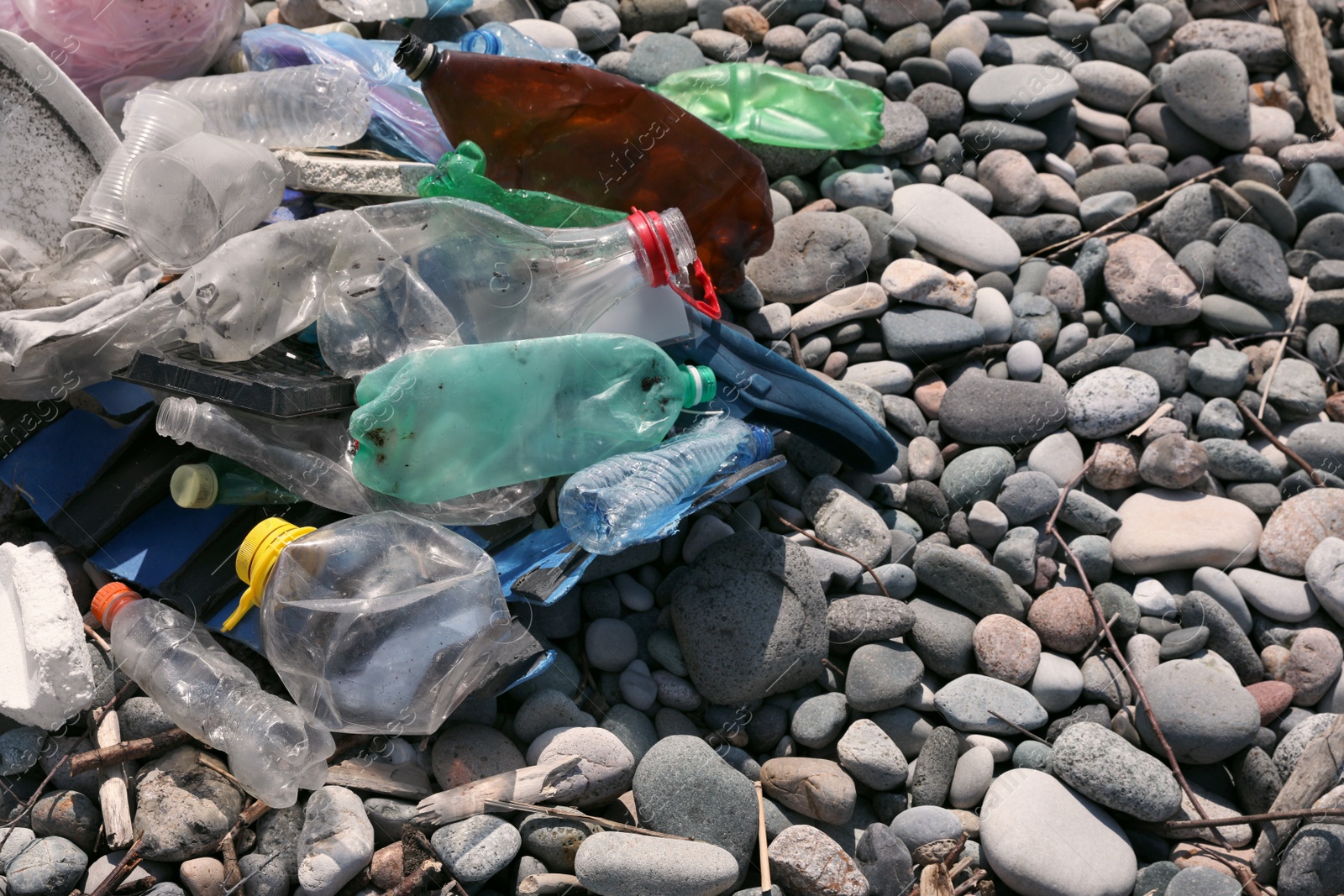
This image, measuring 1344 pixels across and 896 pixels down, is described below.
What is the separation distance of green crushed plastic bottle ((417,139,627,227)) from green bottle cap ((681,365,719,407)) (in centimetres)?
50

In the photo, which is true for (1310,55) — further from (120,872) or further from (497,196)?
(120,872)

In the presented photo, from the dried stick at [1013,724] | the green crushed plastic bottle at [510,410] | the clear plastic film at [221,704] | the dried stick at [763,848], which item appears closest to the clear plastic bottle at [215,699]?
the clear plastic film at [221,704]

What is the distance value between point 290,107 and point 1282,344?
3.19 metres

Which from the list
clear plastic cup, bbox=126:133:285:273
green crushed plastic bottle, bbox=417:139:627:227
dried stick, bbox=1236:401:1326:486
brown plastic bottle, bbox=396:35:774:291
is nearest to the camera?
clear plastic cup, bbox=126:133:285:273

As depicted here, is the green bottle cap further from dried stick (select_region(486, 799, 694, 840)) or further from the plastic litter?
the plastic litter

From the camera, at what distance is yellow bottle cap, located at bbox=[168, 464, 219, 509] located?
2338 mm

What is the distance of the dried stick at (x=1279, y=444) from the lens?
3.08 metres

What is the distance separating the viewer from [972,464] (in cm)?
296

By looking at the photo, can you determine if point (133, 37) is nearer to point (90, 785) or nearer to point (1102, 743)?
point (90, 785)

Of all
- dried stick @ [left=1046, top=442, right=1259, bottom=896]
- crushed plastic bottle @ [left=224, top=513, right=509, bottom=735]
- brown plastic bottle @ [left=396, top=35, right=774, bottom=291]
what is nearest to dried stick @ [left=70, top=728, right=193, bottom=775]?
crushed plastic bottle @ [left=224, top=513, right=509, bottom=735]

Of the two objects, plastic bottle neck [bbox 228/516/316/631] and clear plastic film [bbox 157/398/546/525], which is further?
clear plastic film [bbox 157/398/546/525]

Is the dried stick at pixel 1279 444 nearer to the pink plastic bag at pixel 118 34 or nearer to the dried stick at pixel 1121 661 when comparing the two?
the dried stick at pixel 1121 661

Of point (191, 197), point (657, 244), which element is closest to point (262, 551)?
point (191, 197)

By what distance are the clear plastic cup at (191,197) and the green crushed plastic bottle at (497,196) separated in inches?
17.8
